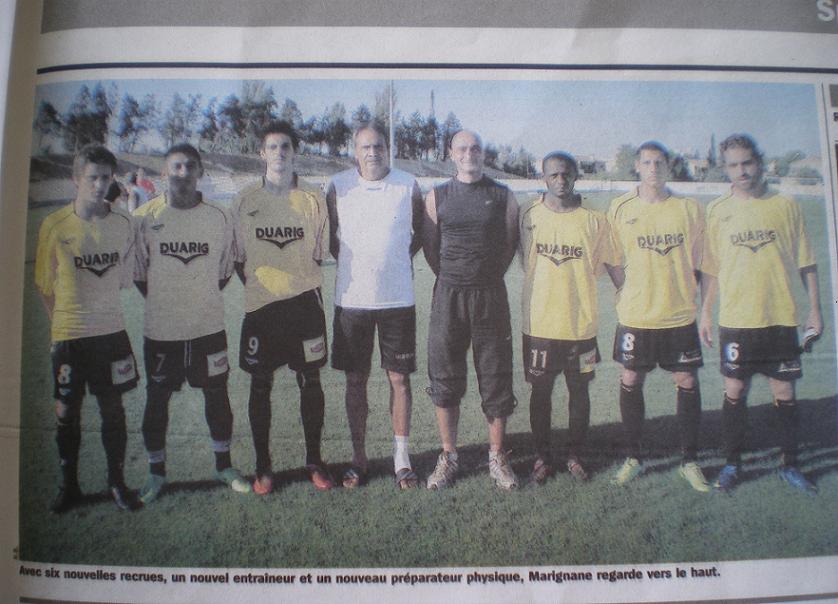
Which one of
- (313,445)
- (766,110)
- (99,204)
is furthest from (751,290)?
(99,204)

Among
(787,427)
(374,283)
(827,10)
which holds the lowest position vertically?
(787,427)

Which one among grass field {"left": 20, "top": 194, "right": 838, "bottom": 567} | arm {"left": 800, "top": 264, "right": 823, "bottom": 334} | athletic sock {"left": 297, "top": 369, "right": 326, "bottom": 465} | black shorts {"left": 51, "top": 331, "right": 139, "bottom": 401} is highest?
arm {"left": 800, "top": 264, "right": 823, "bottom": 334}

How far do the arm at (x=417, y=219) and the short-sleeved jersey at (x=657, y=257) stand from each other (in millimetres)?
290

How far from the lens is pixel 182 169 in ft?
2.67

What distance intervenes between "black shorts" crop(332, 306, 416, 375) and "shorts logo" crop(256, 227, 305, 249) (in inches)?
4.7

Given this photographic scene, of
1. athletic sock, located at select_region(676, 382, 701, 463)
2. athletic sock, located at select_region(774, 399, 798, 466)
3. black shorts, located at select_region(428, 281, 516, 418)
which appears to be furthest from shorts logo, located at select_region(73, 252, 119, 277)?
athletic sock, located at select_region(774, 399, 798, 466)

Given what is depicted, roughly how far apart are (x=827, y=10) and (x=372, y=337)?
0.88 metres

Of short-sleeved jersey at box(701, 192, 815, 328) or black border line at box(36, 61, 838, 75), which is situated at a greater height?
black border line at box(36, 61, 838, 75)

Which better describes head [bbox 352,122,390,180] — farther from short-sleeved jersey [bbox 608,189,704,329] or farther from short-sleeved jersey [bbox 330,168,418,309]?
short-sleeved jersey [bbox 608,189,704,329]

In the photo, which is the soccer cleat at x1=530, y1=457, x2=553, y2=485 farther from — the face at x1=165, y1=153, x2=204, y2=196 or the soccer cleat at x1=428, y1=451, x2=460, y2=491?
the face at x1=165, y1=153, x2=204, y2=196

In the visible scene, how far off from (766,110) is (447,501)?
30.7 inches

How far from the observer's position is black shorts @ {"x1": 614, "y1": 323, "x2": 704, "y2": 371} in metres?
0.83

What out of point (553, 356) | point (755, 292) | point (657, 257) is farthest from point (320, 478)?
point (755, 292)

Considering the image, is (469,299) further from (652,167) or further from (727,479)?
(727,479)
